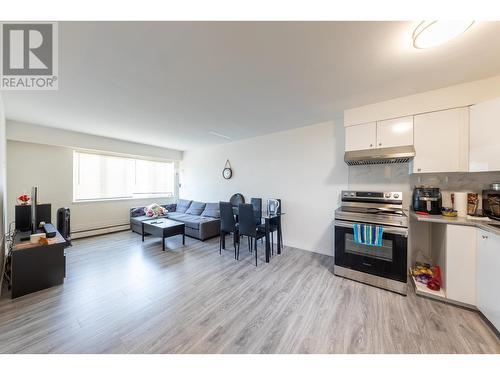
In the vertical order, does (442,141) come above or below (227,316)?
above

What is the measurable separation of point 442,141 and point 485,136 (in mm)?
301

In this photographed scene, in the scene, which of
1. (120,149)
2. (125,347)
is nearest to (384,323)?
(125,347)

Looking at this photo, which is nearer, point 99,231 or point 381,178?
point 381,178

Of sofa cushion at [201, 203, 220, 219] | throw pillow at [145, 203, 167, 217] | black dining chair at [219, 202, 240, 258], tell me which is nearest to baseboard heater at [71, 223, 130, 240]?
throw pillow at [145, 203, 167, 217]

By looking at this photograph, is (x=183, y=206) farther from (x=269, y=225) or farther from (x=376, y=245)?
(x=376, y=245)

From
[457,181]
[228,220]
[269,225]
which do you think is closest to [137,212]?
[228,220]

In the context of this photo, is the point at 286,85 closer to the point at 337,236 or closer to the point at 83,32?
the point at 83,32

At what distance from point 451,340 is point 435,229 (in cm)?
134

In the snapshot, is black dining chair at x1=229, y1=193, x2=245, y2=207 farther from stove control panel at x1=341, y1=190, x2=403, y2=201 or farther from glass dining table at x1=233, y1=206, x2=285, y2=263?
stove control panel at x1=341, y1=190, x2=403, y2=201

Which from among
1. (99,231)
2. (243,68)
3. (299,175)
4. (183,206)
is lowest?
(99,231)

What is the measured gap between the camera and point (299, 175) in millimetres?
3559

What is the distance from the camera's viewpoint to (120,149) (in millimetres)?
4629

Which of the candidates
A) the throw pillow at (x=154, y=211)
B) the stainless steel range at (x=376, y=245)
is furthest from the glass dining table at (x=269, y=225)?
the throw pillow at (x=154, y=211)

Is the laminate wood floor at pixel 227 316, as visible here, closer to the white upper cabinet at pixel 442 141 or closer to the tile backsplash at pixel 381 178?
the tile backsplash at pixel 381 178
